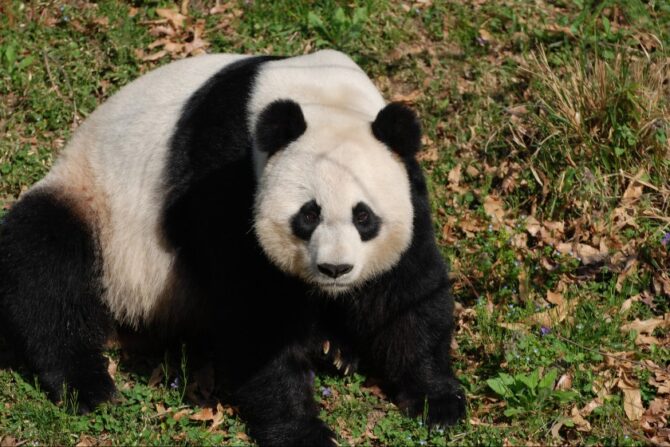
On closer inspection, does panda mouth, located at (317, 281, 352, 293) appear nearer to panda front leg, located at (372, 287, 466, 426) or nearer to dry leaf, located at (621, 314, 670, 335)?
panda front leg, located at (372, 287, 466, 426)

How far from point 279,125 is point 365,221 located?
2.29 feet

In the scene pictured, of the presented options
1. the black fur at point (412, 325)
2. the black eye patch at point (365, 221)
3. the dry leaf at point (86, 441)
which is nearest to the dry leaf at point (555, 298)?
the black fur at point (412, 325)

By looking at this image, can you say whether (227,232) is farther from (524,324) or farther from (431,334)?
(524,324)

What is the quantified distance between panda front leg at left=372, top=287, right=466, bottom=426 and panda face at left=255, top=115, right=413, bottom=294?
61 centimetres

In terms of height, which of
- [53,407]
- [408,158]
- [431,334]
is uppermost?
[408,158]

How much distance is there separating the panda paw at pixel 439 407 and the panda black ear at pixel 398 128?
1550 millimetres

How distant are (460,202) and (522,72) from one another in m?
1.39

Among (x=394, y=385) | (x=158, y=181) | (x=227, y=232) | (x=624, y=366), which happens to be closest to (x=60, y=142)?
(x=158, y=181)

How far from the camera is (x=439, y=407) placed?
5.46 metres

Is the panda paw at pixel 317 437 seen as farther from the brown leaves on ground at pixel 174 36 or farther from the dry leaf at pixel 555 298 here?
the brown leaves on ground at pixel 174 36

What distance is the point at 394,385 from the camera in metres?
5.78

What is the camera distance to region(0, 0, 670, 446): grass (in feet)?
17.9

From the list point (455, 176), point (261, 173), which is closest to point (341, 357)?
point (261, 173)

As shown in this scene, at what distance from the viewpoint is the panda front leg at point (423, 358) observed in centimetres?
549
